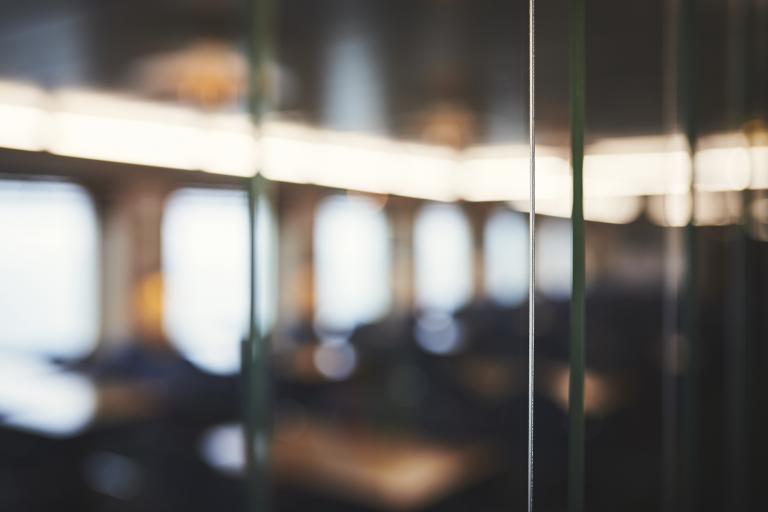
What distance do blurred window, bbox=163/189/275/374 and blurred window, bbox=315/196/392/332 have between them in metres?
1.01

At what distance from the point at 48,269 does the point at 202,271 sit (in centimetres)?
123

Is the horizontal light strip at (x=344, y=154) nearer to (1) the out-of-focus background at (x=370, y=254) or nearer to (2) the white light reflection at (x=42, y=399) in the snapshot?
(1) the out-of-focus background at (x=370, y=254)

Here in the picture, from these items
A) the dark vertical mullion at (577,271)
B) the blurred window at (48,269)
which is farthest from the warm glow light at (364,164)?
the dark vertical mullion at (577,271)

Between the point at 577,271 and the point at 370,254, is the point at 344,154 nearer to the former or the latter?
the point at 370,254

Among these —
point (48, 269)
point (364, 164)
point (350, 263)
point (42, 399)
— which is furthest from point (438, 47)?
point (350, 263)

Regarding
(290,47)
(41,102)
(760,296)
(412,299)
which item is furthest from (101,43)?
(412,299)

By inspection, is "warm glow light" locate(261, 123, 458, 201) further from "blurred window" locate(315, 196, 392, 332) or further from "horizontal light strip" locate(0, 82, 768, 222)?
"blurred window" locate(315, 196, 392, 332)

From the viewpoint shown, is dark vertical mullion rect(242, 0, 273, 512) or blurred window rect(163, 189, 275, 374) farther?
blurred window rect(163, 189, 275, 374)

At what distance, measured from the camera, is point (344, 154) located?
20.0ft

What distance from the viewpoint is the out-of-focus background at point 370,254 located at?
1.19 meters

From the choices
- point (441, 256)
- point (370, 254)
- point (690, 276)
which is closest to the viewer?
point (690, 276)

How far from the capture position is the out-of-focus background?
3.91 ft

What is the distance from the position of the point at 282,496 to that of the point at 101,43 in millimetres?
1968

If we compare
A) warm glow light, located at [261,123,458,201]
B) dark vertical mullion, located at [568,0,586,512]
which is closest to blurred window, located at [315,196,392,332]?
warm glow light, located at [261,123,458,201]
